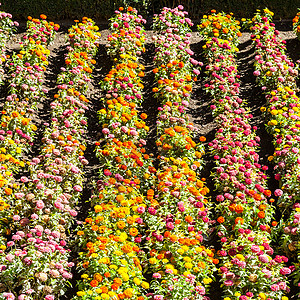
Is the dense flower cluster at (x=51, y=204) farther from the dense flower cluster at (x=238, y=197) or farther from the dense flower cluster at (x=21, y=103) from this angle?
the dense flower cluster at (x=238, y=197)

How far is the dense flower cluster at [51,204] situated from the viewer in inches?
283

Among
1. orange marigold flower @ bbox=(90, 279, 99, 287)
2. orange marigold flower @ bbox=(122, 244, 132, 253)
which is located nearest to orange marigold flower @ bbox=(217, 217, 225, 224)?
orange marigold flower @ bbox=(122, 244, 132, 253)

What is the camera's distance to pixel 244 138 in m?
9.28

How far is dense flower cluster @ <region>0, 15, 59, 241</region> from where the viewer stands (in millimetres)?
8354

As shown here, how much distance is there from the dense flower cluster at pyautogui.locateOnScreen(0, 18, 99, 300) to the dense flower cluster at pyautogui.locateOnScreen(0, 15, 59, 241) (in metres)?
0.23

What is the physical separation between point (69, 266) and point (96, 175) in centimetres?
210

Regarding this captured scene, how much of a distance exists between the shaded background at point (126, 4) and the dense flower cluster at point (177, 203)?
2148 millimetres

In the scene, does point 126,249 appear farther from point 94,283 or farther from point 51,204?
point 51,204

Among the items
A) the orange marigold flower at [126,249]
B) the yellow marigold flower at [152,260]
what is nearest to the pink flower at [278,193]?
the yellow marigold flower at [152,260]

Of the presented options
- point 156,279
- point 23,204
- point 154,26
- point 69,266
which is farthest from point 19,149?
point 154,26

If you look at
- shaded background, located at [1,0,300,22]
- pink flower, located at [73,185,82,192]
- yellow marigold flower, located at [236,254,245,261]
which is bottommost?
yellow marigold flower, located at [236,254,245,261]

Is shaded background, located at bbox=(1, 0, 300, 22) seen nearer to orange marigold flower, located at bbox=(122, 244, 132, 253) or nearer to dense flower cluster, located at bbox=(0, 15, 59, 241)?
dense flower cluster, located at bbox=(0, 15, 59, 241)

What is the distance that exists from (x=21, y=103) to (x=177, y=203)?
3175 millimetres

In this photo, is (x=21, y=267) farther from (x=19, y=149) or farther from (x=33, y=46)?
(x=33, y=46)
